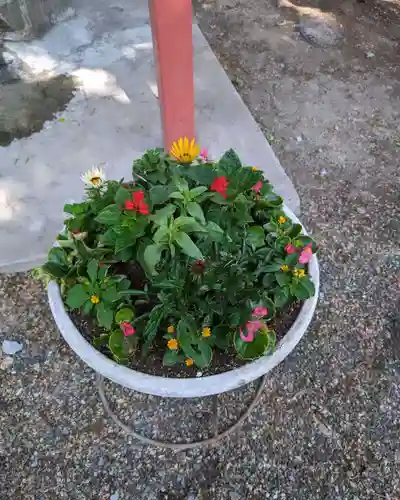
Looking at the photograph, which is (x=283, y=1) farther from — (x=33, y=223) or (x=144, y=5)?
(x=33, y=223)

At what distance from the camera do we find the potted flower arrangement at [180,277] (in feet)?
4.32

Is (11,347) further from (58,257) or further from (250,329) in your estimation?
(250,329)

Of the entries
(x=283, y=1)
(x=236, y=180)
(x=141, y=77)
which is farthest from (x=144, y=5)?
(x=236, y=180)

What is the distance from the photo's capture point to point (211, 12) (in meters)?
3.55

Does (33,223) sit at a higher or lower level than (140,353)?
lower

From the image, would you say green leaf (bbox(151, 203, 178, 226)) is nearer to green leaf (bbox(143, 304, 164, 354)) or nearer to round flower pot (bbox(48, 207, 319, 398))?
green leaf (bbox(143, 304, 164, 354))

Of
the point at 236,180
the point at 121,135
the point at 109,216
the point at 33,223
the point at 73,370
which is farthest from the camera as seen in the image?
the point at 121,135

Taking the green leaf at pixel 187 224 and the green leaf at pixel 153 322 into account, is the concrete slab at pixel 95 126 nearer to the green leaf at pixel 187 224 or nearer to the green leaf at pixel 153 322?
the green leaf at pixel 153 322

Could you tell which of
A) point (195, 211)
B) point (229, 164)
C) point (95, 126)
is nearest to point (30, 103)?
point (95, 126)

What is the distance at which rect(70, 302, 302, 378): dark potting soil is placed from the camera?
1.47m

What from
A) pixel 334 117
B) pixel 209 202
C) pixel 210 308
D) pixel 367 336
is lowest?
pixel 367 336

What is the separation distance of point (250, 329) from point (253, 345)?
0.05 metres

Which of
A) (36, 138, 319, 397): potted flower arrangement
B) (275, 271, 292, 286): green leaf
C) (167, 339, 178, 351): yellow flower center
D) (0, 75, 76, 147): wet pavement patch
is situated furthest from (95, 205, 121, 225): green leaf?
(0, 75, 76, 147): wet pavement patch

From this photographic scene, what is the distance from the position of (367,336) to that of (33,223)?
143cm
